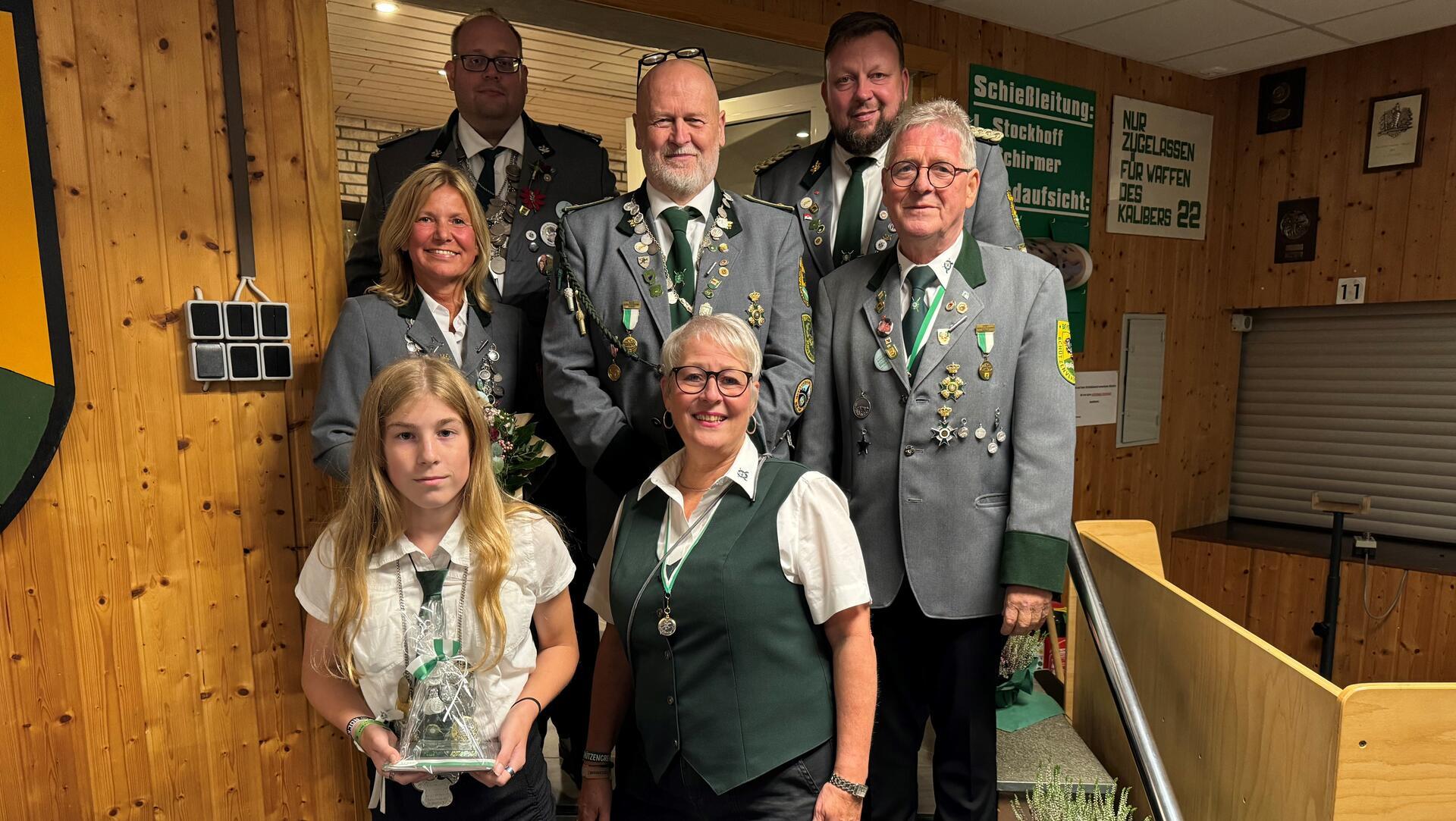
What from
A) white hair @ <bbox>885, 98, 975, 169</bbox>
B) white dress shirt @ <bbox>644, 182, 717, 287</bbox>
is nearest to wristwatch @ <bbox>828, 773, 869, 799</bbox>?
white dress shirt @ <bbox>644, 182, 717, 287</bbox>

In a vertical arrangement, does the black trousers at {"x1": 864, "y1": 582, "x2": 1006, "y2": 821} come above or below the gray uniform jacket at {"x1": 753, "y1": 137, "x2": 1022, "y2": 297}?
below

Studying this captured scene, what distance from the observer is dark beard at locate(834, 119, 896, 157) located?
2129 mm

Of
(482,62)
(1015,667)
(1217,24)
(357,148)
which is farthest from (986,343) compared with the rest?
(357,148)

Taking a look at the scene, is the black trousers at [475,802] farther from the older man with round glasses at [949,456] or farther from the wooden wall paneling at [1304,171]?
the wooden wall paneling at [1304,171]

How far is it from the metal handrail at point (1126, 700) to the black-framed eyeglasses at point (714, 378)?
3.14 ft

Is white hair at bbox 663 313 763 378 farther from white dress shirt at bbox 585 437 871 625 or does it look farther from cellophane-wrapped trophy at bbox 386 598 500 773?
cellophane-wrapped trophy at bbox 386 598 500 773

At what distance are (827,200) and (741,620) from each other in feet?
3.88

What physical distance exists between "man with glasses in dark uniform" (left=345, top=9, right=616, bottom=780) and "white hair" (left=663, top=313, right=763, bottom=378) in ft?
2.29

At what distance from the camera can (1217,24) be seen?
13.5ft

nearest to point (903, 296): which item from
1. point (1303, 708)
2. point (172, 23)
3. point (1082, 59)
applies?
point (1303, 708)

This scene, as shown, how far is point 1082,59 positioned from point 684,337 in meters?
3.96

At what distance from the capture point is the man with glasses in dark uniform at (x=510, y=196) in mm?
2158

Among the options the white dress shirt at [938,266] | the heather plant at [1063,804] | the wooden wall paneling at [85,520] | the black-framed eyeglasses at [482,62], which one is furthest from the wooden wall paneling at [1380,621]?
the wooden wall paneling at [85,520]

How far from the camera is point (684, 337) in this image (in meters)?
1.51
